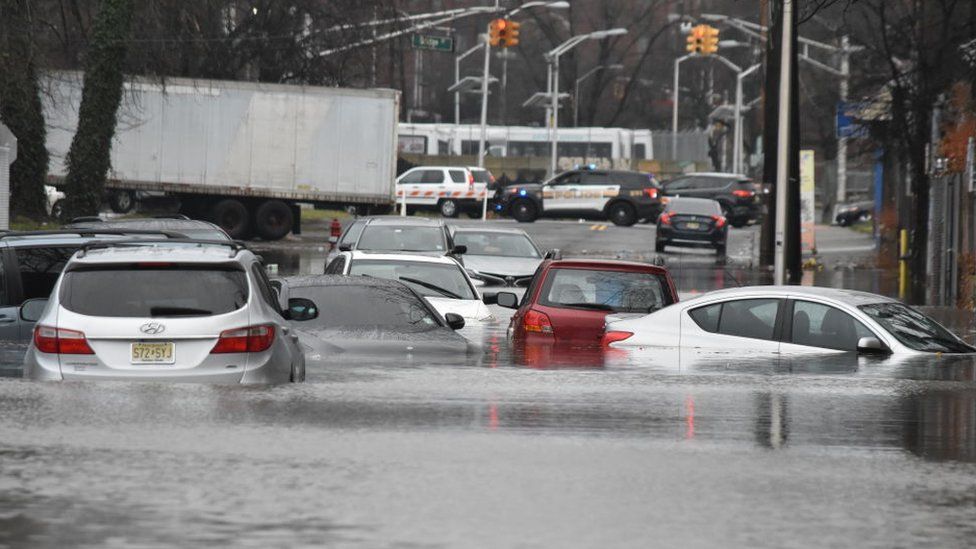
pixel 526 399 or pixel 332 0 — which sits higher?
pixel 332 0

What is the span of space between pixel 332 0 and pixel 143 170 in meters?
7.81

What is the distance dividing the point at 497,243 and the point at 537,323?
39.7ft

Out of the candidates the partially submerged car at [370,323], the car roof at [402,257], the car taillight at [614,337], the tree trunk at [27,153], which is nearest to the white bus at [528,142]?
the tree trunk at [27,153]

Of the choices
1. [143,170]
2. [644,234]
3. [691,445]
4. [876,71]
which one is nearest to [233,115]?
[143,170]

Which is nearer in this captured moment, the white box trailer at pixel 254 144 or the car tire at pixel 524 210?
the white box trailer at pixel 254 144

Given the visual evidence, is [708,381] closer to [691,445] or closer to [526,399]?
[526,399]

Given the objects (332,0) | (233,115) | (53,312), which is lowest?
(53,312)

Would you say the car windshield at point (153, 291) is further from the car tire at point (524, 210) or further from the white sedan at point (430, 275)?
the car tire at point (524, 210)

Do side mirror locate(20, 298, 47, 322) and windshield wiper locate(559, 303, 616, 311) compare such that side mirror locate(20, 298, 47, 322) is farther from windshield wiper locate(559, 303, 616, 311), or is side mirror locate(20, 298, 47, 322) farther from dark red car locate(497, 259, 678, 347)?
windshield wiper locate(559, 303, 616, 311)

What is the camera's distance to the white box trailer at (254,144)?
45.0m

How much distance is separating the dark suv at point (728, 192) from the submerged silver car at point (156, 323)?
46387 mm

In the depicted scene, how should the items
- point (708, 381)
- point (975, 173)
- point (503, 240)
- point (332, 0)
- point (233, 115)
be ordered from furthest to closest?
point (332, 0), point (233, 115), point (503, 240), point (975, 173), point (708, 381)

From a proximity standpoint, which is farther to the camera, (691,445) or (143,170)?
(143,170)

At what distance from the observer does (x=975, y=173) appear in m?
24.3
